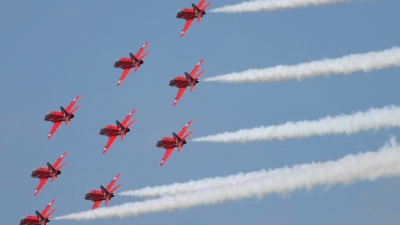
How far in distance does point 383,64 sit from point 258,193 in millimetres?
14730

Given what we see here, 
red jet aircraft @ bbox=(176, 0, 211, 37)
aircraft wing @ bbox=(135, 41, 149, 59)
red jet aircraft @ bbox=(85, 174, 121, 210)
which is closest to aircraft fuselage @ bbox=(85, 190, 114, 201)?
red jet aircraft @ bbox=(85, 174, 121, 210)

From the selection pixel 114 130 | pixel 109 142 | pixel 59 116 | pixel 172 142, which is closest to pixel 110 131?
pixel 114 130

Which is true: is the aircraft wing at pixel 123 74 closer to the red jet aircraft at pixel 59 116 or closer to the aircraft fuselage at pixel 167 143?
the red jet aircraft at pixel 59 116

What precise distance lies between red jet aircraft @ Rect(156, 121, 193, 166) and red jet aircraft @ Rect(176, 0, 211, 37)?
9877mm

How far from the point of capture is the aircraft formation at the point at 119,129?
99.6 m

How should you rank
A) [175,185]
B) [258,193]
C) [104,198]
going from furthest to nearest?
[104,198] → [175,185] → [258,193]

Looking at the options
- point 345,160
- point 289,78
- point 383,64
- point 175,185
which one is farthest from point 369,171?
point 175,185

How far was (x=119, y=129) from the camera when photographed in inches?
4085

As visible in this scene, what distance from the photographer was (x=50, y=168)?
Result: 10512 cm

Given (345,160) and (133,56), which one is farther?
(133,56)

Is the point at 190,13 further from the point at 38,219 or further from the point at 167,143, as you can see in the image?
the point at 38,219

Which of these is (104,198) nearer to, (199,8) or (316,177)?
(199,8)

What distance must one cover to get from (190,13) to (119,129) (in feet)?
45.5

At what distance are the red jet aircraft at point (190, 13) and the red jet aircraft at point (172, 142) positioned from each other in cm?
988
